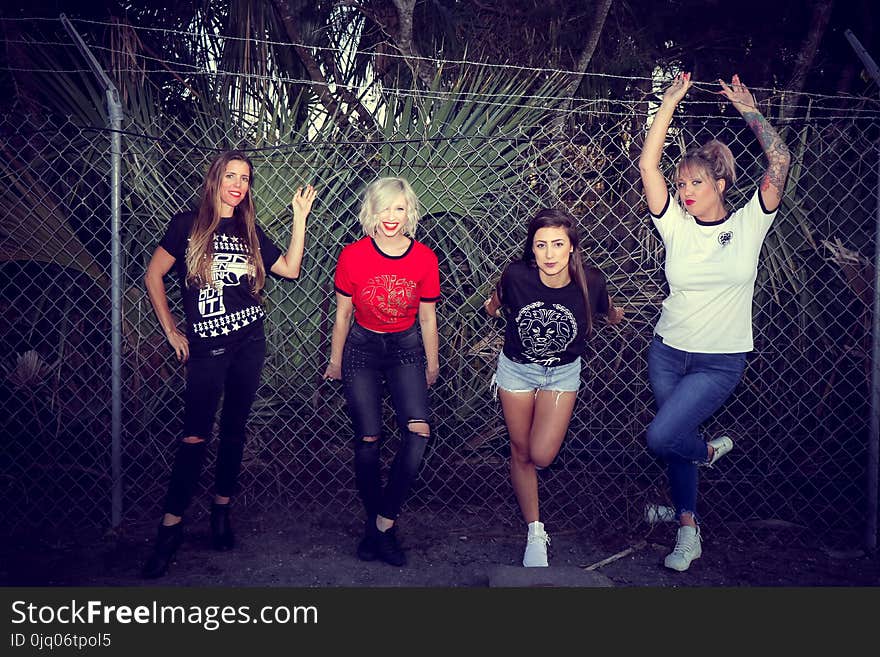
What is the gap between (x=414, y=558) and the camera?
3676mm

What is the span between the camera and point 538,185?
3.88 m

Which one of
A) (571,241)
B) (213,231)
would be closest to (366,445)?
(213,231)

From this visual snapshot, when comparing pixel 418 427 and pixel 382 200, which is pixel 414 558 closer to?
pixel 418 427

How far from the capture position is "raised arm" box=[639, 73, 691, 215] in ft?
10.5

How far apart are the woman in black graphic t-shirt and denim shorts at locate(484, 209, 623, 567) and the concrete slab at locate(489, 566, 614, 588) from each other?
0.49 m

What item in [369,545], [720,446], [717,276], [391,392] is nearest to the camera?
[717,276]

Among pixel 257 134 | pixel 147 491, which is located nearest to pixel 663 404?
pixel 257 134

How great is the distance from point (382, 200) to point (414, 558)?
5.94ft

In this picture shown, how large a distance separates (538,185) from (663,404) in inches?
52.8

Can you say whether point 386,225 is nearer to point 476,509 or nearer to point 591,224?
point 591,224

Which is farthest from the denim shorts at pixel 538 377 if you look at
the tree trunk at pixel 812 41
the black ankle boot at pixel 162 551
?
the tree trunk at pixel 812 41

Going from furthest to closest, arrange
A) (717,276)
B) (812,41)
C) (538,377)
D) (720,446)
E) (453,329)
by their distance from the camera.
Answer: (812,41) < (453,329) < (720,446) < (538,377) < (717,276)

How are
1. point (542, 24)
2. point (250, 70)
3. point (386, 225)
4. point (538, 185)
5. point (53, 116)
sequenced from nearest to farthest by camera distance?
point (386, 225) → point (538, 185) → point (53, 116) → point (250, 70) → point (542, 24)

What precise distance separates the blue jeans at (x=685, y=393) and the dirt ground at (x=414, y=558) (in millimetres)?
595
